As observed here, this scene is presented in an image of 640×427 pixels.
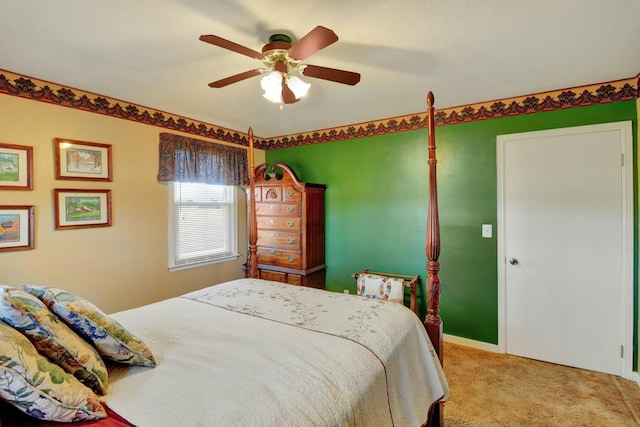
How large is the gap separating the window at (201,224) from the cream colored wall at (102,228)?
0.10 m

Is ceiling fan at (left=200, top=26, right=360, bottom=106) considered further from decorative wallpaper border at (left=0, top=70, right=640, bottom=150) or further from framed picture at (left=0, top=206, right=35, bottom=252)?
framed picture at (left=0, top=206, right=35, bottom=252)

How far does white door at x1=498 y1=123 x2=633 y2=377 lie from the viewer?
7.87 feet

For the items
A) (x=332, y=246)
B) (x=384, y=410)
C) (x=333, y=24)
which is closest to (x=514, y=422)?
(x=384, y=410)

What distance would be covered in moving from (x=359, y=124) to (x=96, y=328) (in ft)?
10.2

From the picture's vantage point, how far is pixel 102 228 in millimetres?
2627

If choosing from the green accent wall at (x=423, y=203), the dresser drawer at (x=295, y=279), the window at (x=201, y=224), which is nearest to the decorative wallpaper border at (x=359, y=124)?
the green accent wall at (x=423, y=203)

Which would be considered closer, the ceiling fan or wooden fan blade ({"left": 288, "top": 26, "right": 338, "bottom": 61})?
wooden fan blade ({"left": 288, "top": 26, "right": 338, "bottom": 61})

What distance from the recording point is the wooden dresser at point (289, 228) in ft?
11.1

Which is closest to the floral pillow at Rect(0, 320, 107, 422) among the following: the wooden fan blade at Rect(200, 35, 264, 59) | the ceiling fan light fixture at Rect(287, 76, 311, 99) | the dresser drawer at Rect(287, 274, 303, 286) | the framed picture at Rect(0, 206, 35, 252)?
the wooden fan blade at Rect(200, 35, 264, 59)

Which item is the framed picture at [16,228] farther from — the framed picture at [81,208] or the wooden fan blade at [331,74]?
the wooden fan blade at [331,74]

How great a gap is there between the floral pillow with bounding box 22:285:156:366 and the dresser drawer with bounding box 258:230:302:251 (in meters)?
2.31

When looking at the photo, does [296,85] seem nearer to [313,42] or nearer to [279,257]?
[313,42]

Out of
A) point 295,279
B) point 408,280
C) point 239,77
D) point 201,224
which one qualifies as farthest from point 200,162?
point 408,280

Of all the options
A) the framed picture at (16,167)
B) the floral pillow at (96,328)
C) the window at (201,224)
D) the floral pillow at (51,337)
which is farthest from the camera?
the window at (201,224)
